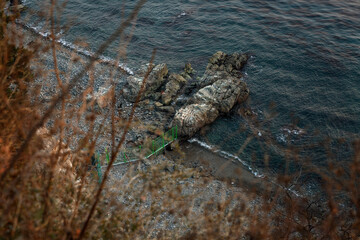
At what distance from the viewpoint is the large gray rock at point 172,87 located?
26.0m

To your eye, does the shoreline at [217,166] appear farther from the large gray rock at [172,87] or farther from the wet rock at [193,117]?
the large gray rock at [172,87]

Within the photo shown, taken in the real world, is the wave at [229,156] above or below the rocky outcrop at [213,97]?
below

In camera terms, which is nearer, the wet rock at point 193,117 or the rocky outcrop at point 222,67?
the wet rock at point 193,117

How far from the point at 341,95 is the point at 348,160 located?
8001 millimetres

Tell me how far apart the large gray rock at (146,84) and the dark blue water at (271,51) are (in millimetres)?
3368

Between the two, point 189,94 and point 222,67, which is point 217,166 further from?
point 222,67

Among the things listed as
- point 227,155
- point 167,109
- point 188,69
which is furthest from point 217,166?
point 188,69

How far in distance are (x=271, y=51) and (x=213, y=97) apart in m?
11.7

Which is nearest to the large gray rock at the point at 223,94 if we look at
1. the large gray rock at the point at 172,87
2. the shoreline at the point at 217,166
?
the large gray rock at the point at 172,87

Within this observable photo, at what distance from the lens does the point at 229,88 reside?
84.5ft

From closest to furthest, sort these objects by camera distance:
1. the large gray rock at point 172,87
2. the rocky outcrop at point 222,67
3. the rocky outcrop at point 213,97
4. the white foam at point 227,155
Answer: the white foam at point 227,155
the rocky outcrop at point 213,97
the large gray rock at point 172,87
the rocky outcrop at point 222,67

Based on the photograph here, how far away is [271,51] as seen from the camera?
3272 centimetres

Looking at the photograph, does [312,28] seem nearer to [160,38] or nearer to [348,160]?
[160,38]

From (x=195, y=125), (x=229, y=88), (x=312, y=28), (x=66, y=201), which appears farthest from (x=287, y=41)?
(x=66, y=201)
